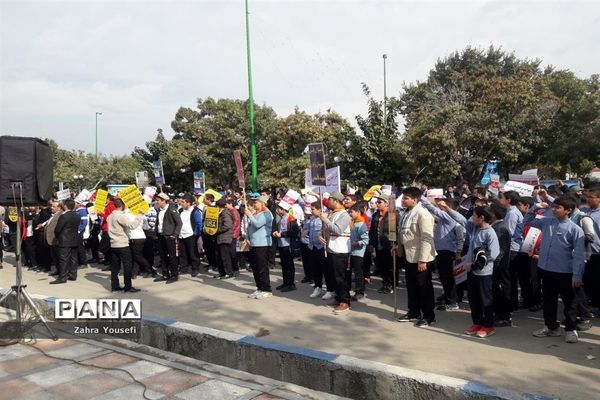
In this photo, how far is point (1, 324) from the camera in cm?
A: 624

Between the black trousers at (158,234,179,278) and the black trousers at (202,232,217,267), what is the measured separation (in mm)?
971

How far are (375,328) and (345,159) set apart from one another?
549 inches

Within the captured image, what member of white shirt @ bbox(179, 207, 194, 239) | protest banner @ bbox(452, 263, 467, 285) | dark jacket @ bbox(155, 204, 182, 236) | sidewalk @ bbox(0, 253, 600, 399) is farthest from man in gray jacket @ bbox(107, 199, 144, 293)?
protest banner @ bbox(452, 263, 467, 285)

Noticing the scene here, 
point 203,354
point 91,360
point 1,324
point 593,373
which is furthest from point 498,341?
point 1,324

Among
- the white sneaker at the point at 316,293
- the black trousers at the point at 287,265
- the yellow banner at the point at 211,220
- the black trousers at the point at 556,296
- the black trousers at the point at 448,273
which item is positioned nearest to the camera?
the black trousers at the point at 556,296

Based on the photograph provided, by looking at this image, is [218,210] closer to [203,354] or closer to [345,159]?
[203,354]

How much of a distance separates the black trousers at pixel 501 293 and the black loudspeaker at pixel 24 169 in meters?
6.35

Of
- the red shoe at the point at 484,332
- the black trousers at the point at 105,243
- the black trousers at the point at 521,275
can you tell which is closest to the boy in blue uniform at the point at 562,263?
the red shoe at the point at 484,332

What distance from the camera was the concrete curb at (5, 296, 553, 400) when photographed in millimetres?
3904

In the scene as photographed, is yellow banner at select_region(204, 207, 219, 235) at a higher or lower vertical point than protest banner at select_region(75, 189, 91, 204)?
lower

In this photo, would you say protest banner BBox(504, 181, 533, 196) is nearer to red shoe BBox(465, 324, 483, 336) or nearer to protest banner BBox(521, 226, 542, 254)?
protest banner BBox(521, 226, 542, 254)

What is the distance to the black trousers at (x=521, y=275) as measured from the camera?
7.00 meters

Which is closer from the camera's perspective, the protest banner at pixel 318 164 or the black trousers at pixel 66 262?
the protest banner at pixel 318 164

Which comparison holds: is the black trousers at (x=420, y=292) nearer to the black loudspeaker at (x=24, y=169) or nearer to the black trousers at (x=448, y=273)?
the black trousers at (x=448, y=273)
